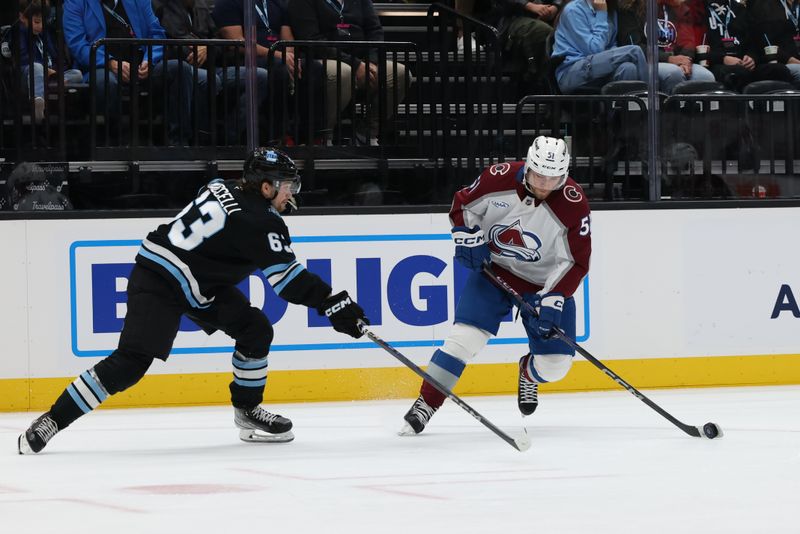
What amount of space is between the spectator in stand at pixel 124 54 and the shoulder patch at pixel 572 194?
198 centimetres

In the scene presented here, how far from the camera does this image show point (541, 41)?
6609 mm

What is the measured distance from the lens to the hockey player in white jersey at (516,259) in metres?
4.95

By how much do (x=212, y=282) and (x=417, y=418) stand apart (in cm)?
92

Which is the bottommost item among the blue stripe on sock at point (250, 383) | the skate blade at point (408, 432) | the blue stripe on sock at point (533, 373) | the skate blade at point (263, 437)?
the skate blade at point (408, 432)

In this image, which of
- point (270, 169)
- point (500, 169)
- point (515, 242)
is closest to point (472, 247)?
point (515, 242)

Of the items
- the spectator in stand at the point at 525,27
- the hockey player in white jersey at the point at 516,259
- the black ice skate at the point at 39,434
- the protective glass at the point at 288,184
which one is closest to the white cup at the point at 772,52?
the spectator in stand at the point at 525,27

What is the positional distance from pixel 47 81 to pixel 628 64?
8.90ft

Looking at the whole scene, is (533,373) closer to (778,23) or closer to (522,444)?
(522,444)

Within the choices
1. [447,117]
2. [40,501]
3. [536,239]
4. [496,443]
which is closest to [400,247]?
[447,117]

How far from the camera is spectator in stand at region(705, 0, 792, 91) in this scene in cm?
673

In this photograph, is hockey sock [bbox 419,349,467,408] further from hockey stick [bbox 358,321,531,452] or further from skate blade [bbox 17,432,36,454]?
skate blade [bbox 17,432,36,454]

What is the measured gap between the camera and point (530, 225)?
5.00 meters

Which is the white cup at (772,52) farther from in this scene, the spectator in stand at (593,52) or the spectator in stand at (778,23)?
the spectator in stand at (593,52)

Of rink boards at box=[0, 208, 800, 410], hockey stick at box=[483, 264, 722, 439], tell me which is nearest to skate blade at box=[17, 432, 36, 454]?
rink boards at box=[0, 208, 800, 410]
